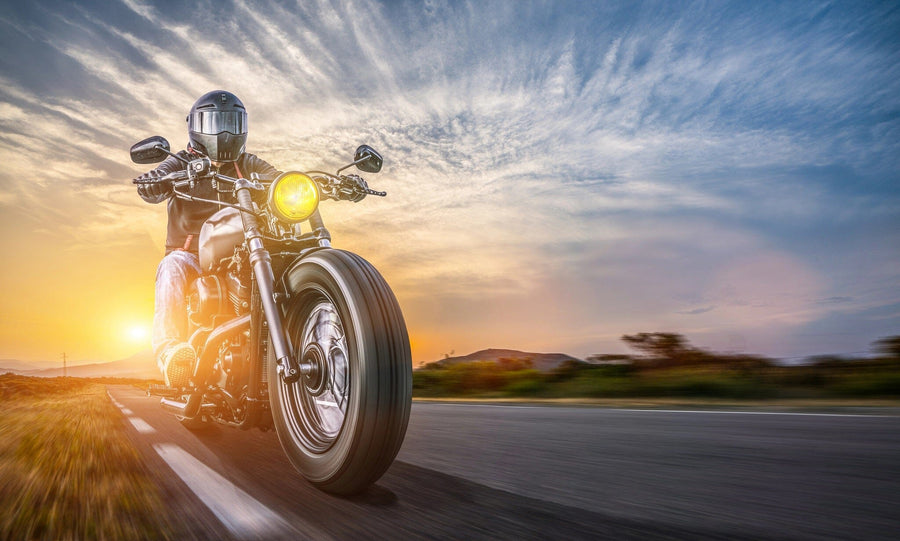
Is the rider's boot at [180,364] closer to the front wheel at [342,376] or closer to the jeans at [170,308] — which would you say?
the jeans at [170,308]

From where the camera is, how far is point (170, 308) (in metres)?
4.13

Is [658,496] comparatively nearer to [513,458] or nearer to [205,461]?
[513,458]

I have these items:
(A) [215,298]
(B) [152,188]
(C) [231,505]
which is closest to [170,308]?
(A) [215,298]

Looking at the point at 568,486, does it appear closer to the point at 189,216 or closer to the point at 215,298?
the point at 215,298

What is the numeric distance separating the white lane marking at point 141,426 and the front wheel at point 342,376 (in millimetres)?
2183

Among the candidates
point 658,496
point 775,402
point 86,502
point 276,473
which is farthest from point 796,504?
point 775,402

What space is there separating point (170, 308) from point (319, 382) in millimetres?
1772

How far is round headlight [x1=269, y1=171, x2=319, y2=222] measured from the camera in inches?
117

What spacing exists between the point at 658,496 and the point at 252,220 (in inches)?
91.3

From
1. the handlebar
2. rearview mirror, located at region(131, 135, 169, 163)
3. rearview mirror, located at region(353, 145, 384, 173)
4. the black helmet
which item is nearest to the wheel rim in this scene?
the handlebar

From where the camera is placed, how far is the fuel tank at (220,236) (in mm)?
3619

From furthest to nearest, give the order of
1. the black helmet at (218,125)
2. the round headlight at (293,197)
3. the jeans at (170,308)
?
the jeans at (170,308)
the black helmet at (218,125)
the round headlight at (293,197)

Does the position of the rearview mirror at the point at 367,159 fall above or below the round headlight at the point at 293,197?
above

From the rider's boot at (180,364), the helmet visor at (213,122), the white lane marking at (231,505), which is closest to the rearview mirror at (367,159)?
the helmet visor at (213,122)
